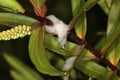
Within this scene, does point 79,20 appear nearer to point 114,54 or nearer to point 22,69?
point 114,54

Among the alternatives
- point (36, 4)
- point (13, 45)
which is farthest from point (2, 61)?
point (36, 4)

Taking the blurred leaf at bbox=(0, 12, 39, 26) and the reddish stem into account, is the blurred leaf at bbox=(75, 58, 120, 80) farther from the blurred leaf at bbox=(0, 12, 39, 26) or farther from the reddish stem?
the blurred leaf at bbox=(0, 12, 39, 26)

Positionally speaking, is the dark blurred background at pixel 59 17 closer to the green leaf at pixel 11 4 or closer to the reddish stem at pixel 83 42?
the reddish stem at pixel 83 42

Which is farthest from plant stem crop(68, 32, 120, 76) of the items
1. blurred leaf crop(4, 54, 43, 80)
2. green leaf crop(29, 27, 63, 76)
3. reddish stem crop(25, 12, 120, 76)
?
blurred leaf crop(4, 54, 43, 80)

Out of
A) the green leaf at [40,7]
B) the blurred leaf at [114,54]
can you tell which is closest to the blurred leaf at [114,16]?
the blurred leaf at [114,54]

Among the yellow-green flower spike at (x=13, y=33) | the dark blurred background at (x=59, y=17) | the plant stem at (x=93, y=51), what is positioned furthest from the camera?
the dark blurred background at (x=59, y=17)

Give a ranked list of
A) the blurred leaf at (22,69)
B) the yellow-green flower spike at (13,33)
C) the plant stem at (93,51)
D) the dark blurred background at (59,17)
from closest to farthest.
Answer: the yellow-green flower spike at (13,33) < the plant stem at (93,51) < the blurred leaf at (22,69) < the dark blurred background at (59,17)

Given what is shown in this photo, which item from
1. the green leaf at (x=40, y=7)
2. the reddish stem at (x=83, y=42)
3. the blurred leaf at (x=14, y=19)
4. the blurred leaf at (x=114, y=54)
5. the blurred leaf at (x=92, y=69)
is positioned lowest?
the blurred leaf at (x=92, y=69)

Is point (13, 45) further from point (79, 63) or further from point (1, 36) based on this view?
point (1, 36)
